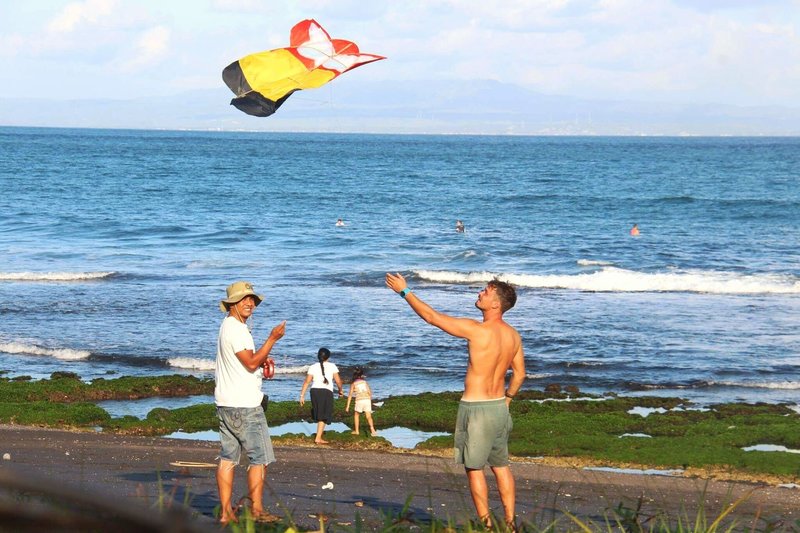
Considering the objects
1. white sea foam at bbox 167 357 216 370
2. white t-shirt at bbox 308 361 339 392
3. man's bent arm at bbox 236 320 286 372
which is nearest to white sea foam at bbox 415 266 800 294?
white sea foam at bbox 167 357 216 370

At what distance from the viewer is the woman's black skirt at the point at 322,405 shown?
12.8 meters

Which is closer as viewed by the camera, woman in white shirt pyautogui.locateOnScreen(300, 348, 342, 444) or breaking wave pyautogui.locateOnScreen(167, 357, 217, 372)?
woman in white shirt pyautogui.locateOnScreen(300, 348, 342, 444)

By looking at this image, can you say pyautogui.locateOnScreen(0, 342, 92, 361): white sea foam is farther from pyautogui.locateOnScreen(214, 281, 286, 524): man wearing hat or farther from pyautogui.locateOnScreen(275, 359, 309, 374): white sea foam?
pyautogui.locateOnScreen(214, 281, 286, 524): man wearing hat

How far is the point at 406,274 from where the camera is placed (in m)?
32.2

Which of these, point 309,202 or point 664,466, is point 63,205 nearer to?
point 309,202

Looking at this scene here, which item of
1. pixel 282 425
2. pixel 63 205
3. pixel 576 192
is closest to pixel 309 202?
pixel 63 205

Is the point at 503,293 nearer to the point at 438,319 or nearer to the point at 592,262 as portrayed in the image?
the point at 438,319

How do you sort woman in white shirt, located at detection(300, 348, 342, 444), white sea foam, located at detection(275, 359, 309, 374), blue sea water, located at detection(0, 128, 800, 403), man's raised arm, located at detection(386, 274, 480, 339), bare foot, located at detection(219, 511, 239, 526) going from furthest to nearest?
blue sea water, located at detection(0, 128, 800, 403) → white sea foam, located at detection(275, 359, 309, 374) → woman in white shirt, located at detection(300, 348, 342, 444) → man's raised arm, located at detection(386, 274, 480, 339) → bare foot, located at detection(219, 511, 239, 526)

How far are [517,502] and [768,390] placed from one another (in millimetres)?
9494

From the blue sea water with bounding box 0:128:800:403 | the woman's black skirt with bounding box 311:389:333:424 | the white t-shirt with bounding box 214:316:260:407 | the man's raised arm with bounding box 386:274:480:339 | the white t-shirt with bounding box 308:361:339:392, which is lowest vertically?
the blue sea water with bounding box 0:128:800:403

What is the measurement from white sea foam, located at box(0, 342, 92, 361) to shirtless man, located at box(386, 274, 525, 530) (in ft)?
46.1

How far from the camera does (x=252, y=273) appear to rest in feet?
105

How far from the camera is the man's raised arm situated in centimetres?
675

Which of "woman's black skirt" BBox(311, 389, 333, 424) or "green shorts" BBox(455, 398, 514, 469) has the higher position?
"green shorts" BBox(455, 398, 514, 469)
